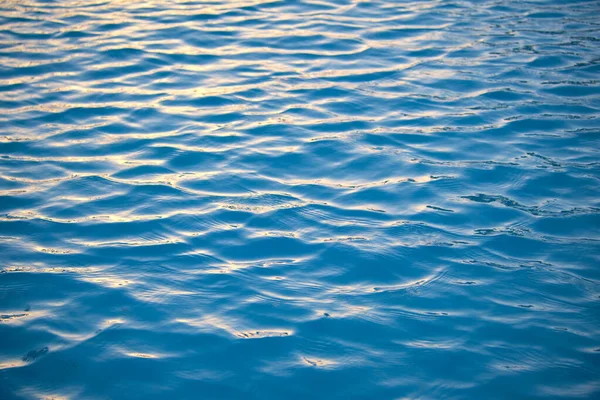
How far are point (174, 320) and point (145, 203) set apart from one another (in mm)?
1187

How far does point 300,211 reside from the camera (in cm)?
393

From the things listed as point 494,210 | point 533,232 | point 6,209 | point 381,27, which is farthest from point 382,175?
point 381,27

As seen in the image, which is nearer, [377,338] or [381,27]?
[377,338]

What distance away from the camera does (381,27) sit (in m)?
6.82

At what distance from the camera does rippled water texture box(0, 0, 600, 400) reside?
284 centimetres

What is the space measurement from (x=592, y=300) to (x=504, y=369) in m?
0.81

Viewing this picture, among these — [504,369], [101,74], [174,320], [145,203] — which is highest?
[101,74]

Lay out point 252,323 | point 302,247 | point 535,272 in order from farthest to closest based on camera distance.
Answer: point 302,247 < point 535,272 < point 252,323

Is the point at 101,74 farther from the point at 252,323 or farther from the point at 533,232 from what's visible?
the point at 533,232

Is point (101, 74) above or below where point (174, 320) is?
above

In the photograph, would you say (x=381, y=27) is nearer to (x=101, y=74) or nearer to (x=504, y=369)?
(x=101, y=74)

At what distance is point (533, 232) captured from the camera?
3.71 metres

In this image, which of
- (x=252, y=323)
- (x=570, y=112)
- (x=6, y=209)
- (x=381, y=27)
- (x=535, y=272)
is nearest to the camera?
(x=252, y=323)

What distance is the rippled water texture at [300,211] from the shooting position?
2838 mm
